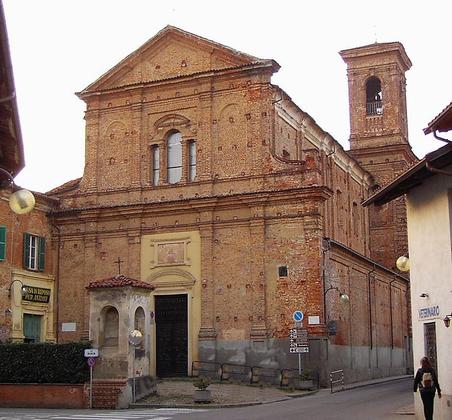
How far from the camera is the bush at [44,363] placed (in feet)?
86.3

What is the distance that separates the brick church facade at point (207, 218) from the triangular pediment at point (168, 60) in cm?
6

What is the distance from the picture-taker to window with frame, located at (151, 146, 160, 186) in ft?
121

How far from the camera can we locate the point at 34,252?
117 feet

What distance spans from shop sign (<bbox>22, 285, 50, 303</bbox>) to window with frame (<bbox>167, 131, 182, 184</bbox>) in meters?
7.48

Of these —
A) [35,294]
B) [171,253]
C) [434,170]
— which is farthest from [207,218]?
[434,170]

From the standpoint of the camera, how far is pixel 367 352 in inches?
1591

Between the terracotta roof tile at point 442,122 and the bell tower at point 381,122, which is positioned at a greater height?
the bell tower at point 381,122

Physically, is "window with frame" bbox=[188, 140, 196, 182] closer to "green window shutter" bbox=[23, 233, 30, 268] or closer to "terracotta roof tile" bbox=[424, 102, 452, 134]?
"green window shutter" bbox=[23, 233, 30, 268]

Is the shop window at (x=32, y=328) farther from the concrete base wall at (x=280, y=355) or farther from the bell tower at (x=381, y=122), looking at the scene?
the bell tower at (x=381, y=122)

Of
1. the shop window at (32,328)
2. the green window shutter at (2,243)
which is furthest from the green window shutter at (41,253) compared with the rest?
the green window shutter at (2,243)

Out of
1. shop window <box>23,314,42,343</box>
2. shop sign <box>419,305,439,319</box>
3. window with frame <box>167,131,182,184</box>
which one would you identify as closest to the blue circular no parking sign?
window with frame <box>167,131,182,184</box>

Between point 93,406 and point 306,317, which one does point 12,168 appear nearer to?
point 93,406

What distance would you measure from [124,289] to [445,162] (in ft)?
43.8

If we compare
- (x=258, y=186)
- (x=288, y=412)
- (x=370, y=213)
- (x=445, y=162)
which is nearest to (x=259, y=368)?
(x=258, y=186)
